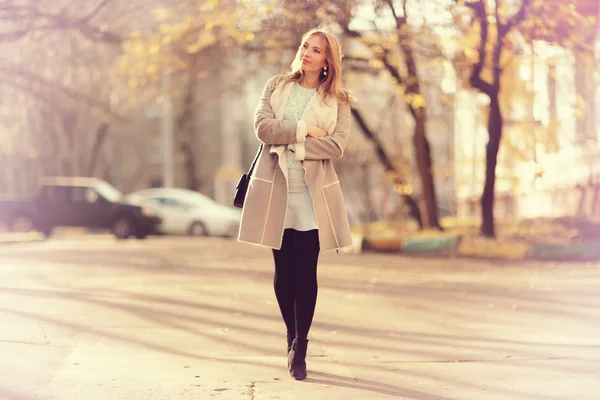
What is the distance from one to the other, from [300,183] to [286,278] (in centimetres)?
54

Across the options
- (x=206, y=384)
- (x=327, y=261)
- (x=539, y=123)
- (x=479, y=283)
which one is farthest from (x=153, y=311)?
(x=539, y=123)

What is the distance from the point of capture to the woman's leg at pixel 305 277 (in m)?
5.78

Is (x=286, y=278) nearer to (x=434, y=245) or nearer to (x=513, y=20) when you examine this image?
(x=513, y=20)

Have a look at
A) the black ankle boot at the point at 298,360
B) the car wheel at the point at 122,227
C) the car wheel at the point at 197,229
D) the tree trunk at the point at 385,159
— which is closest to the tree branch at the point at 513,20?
the tree trunk at the point at 385,159

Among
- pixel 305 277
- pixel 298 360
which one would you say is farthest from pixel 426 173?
pixel 298 360

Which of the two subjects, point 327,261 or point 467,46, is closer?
point 327,261

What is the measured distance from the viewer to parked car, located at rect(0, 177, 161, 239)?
27.4 metres

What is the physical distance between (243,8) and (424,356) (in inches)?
440

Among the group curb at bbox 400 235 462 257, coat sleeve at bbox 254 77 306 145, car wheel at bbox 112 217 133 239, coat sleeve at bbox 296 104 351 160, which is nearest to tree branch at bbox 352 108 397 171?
curb at bbox 400 235 462 257

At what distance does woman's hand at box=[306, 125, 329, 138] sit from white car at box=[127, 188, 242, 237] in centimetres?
2558

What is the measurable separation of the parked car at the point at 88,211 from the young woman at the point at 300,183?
21.7 metres

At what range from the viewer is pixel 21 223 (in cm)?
3042

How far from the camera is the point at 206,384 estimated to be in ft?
17.9

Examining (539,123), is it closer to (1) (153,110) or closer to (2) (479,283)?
(2) (479,283)
